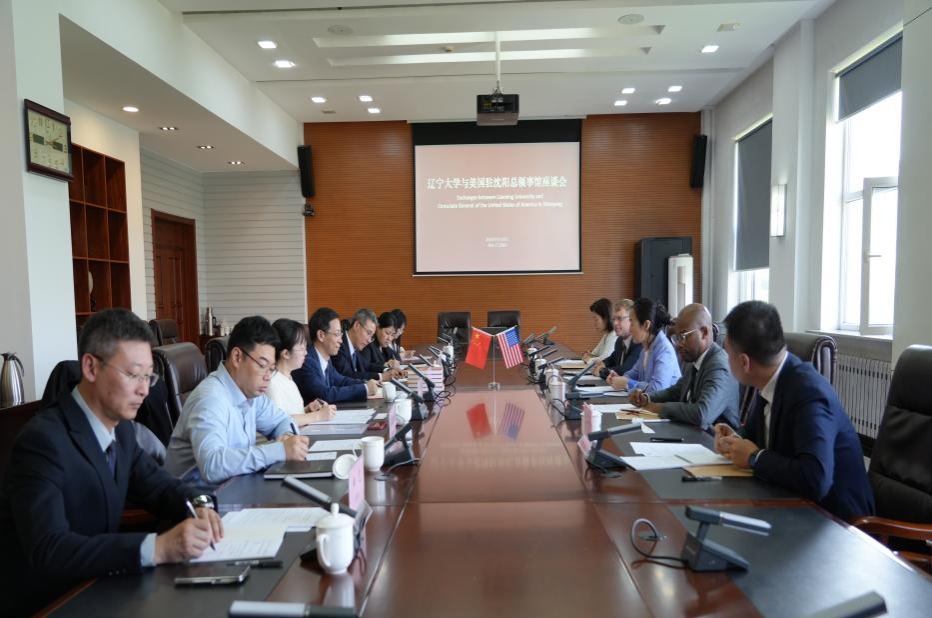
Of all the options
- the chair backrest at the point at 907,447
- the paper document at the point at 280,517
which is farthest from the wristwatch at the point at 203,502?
the chair backrest at the point at 907,447

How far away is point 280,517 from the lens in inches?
59.2

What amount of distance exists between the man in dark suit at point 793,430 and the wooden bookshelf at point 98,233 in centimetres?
547

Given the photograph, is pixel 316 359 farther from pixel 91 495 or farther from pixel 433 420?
pixel 91 495

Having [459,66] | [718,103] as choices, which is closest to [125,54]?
[459,66]

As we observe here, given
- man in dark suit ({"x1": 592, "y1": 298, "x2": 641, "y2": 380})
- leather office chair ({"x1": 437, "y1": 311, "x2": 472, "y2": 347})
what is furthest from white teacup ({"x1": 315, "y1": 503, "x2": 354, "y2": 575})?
leather office chair ({"x1": 437, "y1": 311, "x2": 472, "y2": 347})

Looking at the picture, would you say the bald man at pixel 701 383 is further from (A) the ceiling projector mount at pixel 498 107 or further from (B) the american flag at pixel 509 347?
(A) the ceiling projector mount at pixel 498 107

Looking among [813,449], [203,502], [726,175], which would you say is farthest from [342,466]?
[726,175]

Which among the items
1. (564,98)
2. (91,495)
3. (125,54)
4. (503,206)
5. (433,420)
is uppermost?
(564,98)

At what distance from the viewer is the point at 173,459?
2.12 metres

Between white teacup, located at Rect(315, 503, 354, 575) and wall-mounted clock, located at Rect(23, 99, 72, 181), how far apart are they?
320 centimetres

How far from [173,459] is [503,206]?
6.65m

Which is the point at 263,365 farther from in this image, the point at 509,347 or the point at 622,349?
the point at 622,349

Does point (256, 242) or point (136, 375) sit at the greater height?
point (256, 242)

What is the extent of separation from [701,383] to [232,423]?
206 cm
